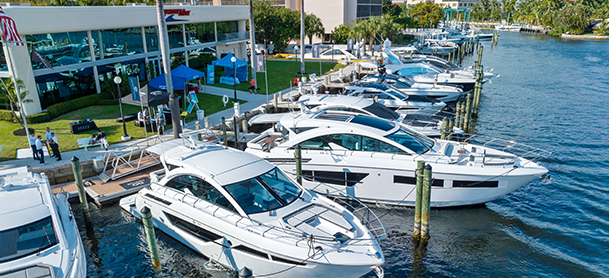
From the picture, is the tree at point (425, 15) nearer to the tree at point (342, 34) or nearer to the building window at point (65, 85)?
the tree at point (342, 34)

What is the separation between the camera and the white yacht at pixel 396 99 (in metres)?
21.2

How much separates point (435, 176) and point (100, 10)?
20.7 meters

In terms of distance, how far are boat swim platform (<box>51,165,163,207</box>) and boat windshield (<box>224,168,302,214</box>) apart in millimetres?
Answer: 5557

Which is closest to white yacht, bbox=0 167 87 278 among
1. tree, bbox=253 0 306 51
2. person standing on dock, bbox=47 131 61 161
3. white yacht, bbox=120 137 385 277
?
white yacht, bbox=120 137 385 277

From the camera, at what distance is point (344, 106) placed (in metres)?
15.8

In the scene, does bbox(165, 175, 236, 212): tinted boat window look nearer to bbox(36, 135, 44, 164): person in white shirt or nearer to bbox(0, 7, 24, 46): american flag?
bbox(36, 135, 44, 164): person in white shirt

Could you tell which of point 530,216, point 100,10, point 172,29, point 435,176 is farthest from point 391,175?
point 172,29

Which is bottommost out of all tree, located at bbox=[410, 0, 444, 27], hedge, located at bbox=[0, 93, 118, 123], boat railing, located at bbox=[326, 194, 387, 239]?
boat railing, located at bbox=[326, 194, 387, 239]

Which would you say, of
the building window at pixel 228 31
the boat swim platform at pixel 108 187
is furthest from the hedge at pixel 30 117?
the building window at pixel 228 31

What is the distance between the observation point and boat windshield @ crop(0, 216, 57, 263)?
7.61 metres

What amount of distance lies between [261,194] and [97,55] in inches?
747

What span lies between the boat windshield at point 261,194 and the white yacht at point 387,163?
289 centimetres

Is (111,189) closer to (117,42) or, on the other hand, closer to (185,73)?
(185,73)

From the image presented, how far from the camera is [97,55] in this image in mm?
23172
